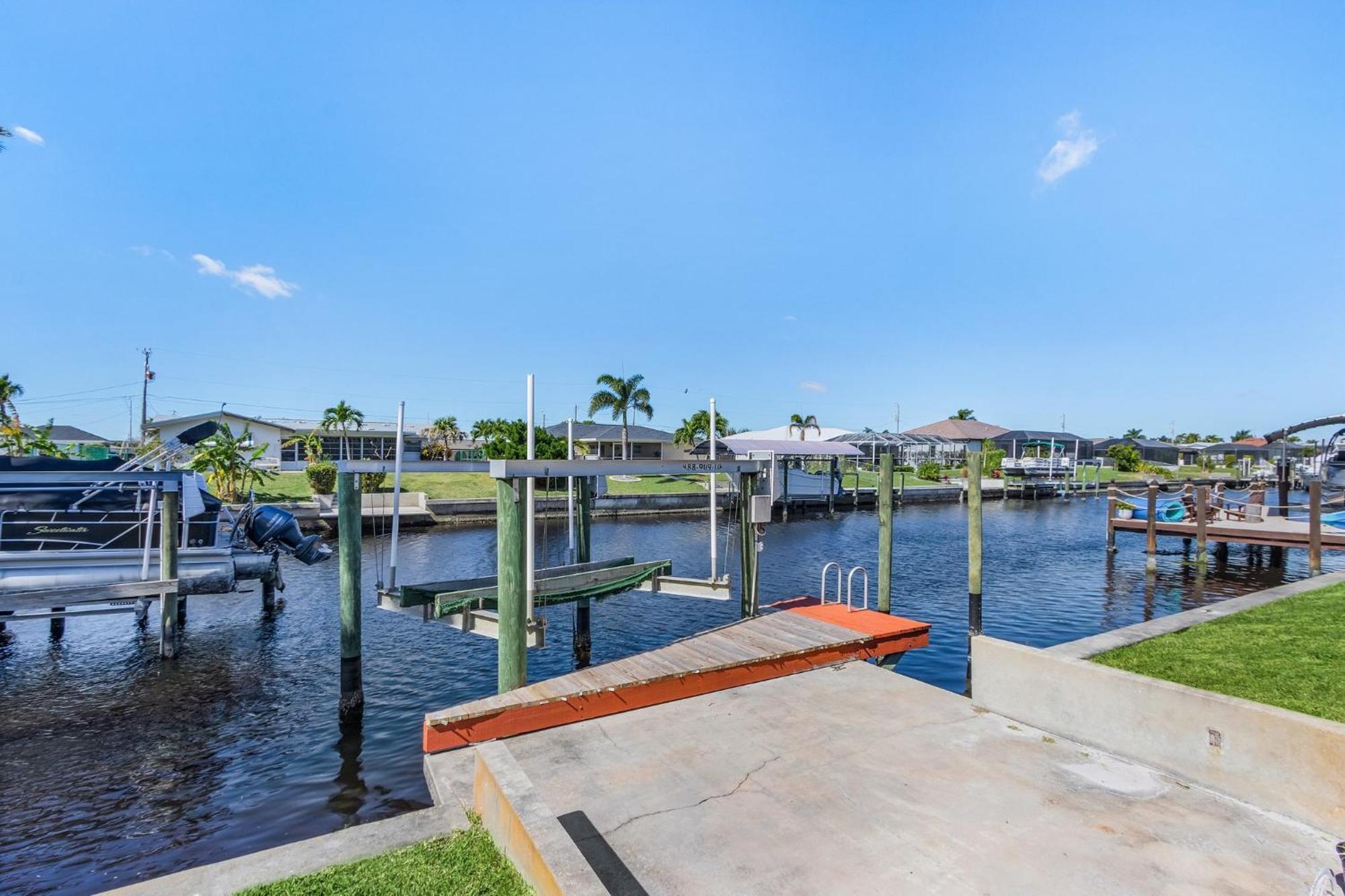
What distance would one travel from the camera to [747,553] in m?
11.1

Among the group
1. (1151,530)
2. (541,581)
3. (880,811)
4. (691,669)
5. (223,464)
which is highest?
(223,464)

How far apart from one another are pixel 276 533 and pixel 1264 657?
A: 19.0 m

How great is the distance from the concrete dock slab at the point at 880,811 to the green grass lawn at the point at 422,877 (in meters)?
0.74

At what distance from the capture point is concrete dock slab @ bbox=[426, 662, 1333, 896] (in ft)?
14.7

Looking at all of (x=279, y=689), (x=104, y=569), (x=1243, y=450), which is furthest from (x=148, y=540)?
(x=1243, y=450)

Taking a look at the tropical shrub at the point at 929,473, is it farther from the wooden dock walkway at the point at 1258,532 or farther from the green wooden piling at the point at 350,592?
the green wooden piling at the point at 350,592

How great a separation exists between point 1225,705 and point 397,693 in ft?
36.5

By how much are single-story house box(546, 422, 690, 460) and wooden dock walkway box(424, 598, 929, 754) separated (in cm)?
5713

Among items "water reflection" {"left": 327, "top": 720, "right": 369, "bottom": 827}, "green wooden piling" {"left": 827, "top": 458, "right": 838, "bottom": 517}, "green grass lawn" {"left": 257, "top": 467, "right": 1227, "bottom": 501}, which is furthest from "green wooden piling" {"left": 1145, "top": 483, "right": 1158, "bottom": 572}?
"water reflection" {"left": 327, "top": 720, "right": 369, "bottom": 827}

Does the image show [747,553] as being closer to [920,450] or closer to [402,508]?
[402,508]

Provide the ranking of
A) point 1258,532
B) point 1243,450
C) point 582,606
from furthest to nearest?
point 1243,450 < point 1258,532 < point 582,606

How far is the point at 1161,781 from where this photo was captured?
18.7 feet

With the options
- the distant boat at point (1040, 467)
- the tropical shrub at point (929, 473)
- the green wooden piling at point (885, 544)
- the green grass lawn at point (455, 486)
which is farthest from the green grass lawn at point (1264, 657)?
the tropical shrub at point (929, 473)

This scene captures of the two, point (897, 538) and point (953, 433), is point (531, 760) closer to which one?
point (897, 538)
